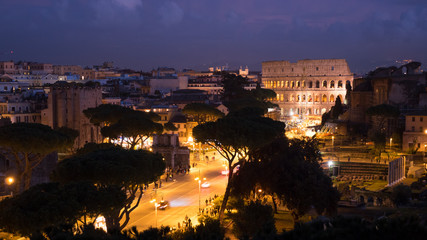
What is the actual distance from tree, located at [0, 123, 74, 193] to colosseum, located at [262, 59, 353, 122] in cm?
5040

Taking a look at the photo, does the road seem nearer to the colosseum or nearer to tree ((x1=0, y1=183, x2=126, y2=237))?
tree ((x1=0, y1=183, x2=126, y2=237))

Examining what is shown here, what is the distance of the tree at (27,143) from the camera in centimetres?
1772

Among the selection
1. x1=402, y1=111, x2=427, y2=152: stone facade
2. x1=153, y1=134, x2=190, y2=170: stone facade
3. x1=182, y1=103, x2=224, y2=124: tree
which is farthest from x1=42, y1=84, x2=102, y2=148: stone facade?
x1=402, y1=111, x2=427, y2=152: stone facade

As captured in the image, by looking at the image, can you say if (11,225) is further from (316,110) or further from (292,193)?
(316,110)

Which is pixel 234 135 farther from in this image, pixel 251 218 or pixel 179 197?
pixel 179 197

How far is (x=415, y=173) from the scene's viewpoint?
27.1m

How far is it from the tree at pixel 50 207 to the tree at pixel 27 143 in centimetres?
562

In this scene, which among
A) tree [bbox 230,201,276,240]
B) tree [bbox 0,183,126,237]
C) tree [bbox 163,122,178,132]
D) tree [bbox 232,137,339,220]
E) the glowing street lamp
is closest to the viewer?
tree [bbox 0,183,126,237]

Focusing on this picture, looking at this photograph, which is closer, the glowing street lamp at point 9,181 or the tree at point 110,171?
the tree at point 110,171

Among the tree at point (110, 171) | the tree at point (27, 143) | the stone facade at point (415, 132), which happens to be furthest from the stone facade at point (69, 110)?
the stone facade at point (415, 132)

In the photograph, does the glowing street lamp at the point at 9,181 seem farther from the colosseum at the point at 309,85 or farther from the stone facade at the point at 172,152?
the colosseum at the point at 309,85

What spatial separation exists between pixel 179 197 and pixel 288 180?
701 cm

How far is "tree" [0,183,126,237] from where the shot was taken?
11141 mm

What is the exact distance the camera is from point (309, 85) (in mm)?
70312
